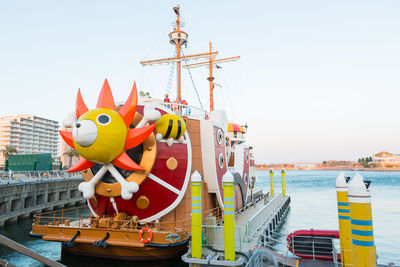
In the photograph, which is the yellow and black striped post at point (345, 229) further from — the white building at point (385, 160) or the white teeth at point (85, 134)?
the white building at point (385, 160)

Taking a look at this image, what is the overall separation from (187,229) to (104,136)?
585 cm

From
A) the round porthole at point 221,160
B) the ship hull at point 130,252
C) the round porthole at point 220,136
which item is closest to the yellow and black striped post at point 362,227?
the ship hull at point 130,252

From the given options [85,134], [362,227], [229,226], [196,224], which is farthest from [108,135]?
[362,227]

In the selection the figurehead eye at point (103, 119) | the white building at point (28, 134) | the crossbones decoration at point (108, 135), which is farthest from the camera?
the white building at point (28, 134)

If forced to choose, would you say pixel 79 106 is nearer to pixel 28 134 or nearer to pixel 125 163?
pixel 125 163

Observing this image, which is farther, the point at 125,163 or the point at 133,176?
the point at 133,176

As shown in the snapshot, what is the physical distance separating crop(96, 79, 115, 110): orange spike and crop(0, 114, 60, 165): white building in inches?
4469

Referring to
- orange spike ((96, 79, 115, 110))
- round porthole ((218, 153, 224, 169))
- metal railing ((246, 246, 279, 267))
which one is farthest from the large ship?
metal railing ((246, 246, 279, 267))

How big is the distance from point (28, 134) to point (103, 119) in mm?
132163

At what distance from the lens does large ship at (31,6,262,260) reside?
11258 mm

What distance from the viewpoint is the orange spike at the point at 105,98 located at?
12402mm

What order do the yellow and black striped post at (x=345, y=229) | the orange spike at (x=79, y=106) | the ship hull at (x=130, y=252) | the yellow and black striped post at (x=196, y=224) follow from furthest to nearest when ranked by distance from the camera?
the orange spike at (x=79, y=106), the ship hull at (x=130, y=252), the yellow and black striped post at (x=196, y=224), the yellow and black striped post at (x=345, y=229)

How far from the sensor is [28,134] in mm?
123625

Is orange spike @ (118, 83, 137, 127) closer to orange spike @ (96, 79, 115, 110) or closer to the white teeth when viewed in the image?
orange spike @ (96, 79, 115, 110)
